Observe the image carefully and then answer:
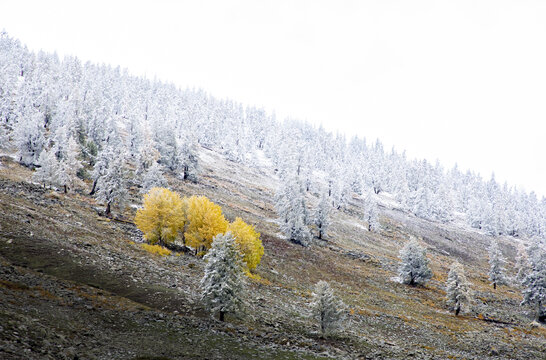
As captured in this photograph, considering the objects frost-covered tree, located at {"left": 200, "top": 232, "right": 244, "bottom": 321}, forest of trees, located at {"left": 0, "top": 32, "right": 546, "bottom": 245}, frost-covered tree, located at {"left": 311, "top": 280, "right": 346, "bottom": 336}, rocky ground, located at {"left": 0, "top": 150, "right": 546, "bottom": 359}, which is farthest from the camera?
forest of trees, located at {"left": 0, "top": 32, "right": 546, "bottom": 245}

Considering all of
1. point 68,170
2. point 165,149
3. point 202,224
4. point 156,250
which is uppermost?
point 165,149

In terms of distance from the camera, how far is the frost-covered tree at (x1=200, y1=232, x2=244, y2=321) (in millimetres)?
22219

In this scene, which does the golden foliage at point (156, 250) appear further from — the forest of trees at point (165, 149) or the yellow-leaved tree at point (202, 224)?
the forest of trees at point (165, 149)

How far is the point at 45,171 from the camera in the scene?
52.1m

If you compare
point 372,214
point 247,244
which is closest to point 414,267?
point 247,244

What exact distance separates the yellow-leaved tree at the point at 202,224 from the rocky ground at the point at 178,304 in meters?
2.90

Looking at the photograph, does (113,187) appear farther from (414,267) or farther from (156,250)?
(414,267)

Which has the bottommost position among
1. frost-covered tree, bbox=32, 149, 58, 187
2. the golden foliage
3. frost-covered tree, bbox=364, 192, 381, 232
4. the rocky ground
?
the golden foliage

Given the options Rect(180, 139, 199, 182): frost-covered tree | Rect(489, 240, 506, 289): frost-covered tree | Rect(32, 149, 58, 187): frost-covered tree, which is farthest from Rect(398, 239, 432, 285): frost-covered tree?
Rect(32, 149, 58, 187): frost-covered tree

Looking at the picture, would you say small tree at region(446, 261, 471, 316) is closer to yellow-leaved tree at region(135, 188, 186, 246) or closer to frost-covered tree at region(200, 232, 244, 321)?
frost-covered tree at region(200, 232, 244, 321)

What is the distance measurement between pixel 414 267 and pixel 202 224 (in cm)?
4170

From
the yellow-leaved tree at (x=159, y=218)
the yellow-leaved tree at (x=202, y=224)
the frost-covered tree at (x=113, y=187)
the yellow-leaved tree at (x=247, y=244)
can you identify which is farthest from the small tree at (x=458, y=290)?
the frost-covered tree at (x=113, y=187)

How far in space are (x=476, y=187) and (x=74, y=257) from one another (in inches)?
8596

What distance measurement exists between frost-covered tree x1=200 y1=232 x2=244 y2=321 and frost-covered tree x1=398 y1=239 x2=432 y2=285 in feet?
154
